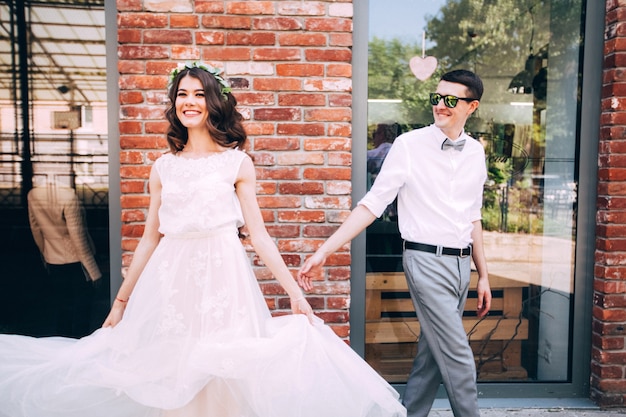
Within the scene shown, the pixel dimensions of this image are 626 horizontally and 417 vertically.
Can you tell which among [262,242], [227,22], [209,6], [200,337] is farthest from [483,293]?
[209,6]

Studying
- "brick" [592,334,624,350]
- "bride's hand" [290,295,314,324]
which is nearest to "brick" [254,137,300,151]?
"bride's hand" [290,295,314,324]

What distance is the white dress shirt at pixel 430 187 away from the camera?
278 cm

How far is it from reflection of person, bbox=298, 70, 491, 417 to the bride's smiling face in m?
0.87

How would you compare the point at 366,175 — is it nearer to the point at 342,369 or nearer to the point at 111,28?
the point at 342,369

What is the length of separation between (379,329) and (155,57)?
2.32 m

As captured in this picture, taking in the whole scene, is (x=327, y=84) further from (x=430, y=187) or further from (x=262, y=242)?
(x=262, y=242)

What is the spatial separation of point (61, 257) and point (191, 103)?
2.01 metres

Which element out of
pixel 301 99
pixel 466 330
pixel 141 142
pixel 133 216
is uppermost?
pixel 301 99

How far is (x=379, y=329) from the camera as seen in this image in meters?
3.80

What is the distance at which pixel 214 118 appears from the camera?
2494 mm

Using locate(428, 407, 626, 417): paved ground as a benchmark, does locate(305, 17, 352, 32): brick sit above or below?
above

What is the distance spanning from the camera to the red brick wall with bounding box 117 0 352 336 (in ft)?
10.7

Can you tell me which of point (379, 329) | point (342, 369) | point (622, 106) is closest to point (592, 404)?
point (379, 329)

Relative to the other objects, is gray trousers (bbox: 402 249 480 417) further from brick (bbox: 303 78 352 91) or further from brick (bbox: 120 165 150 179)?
brick (bbox: 120 165 150 179)
